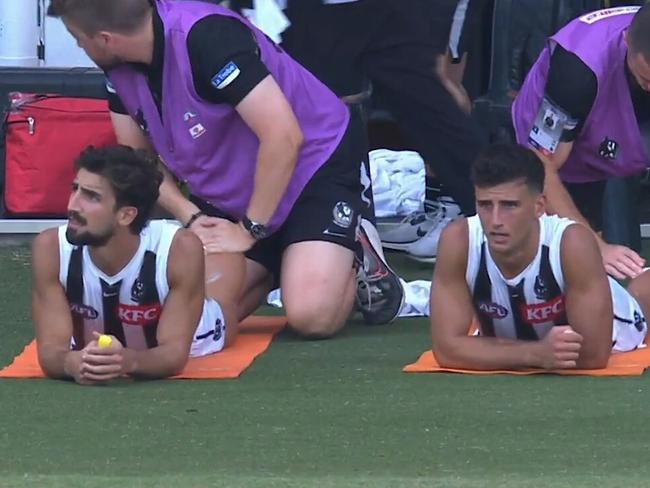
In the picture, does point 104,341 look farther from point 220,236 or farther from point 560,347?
point 560,347

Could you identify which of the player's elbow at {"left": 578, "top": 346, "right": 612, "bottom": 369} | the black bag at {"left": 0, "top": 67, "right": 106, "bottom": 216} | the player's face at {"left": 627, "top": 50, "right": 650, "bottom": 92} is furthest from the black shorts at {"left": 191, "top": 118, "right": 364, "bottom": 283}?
the black bag at {"left": 0, "top": 67, "right": 106, "bottom": 216}

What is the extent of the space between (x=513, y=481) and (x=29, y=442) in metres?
1.14

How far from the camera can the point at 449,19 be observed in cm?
677

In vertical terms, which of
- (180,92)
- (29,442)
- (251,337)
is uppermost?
(180,92)

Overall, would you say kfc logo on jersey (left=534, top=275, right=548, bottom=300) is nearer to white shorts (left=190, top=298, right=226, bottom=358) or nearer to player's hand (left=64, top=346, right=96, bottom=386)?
white shorts (left=190, top=298, right=226, bottom=358)

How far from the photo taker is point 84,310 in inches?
184

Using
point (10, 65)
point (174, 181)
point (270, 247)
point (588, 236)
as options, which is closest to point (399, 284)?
point (270, 247)

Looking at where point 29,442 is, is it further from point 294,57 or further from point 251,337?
point 294,57

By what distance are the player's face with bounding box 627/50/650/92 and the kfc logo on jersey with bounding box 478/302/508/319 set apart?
2.65ft

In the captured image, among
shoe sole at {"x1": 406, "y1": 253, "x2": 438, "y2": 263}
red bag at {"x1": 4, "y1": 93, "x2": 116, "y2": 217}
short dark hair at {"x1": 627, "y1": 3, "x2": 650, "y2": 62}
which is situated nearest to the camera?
short dark hair at {"x1": 627, "y1": 3, "x2": 650, "y2": 62}

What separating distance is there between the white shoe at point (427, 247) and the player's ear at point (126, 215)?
2085mm

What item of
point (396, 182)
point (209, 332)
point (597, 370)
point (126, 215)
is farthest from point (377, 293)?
point (396, 182)

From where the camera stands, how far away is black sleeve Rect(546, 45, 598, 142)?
16.8 ft

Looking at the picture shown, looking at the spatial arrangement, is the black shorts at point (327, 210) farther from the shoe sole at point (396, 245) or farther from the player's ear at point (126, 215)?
the shoe sole at point (396, 245)
